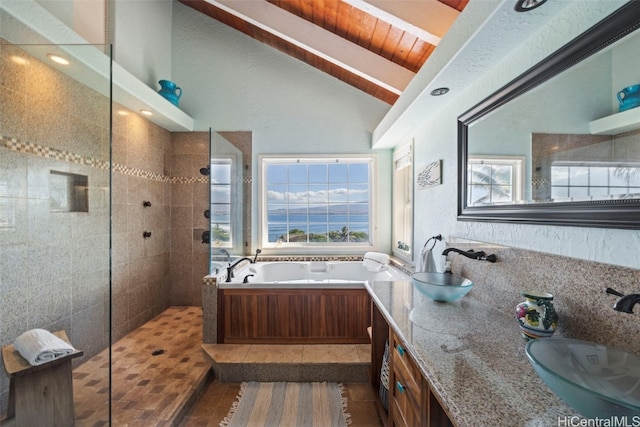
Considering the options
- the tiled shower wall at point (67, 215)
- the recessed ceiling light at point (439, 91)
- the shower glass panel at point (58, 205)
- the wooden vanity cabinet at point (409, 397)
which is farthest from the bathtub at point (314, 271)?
the recessed ceiling light at point (439, 91)

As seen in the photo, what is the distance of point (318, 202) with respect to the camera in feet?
11.6

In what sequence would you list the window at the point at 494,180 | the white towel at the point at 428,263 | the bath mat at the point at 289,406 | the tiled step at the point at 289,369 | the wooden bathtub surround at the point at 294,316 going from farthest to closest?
the wooden bathtub surround at the point at 294,316 → the tiled step at the point at 289,369 → the white towel at the point at 428,263 → the bath mat at the point at 289,406 → the window at the point at 494,180

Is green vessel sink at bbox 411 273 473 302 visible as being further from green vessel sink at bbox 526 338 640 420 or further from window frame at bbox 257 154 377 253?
window frame at bbox 257 154 377 253

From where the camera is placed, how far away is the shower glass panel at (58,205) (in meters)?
1.57

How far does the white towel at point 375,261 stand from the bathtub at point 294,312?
644 mm

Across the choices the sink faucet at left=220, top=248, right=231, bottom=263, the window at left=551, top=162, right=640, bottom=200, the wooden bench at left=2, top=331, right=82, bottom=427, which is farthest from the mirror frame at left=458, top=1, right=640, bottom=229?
the wooden bench at left=2, top=331, right=82, bottom=427

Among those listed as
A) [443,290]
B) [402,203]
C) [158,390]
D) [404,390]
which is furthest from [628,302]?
[402,203]

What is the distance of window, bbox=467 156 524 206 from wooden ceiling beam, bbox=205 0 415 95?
1.24 m

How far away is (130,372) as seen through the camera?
2.00 metres

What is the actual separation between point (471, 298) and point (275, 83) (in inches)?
129

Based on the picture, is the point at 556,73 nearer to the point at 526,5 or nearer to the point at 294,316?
the point at 526,5

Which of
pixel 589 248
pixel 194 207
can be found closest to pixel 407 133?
pixel 589 248

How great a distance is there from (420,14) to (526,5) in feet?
2.74

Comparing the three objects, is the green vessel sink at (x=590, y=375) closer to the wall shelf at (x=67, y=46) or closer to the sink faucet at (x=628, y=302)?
the sink faucet at (x=628, y=302)
